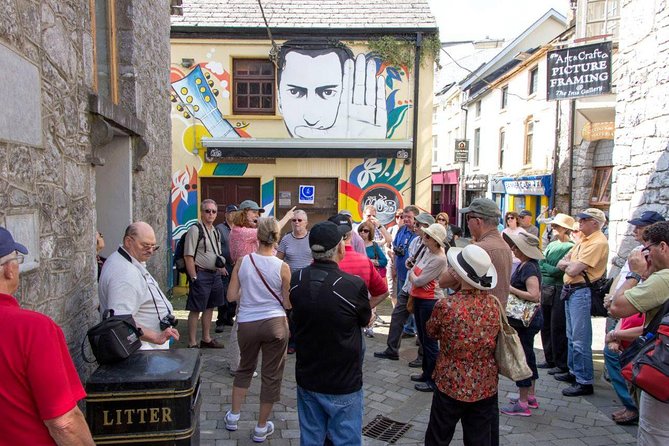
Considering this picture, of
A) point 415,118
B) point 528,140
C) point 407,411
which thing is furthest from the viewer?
point 528,140

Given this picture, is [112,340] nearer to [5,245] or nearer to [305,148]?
[5,245]

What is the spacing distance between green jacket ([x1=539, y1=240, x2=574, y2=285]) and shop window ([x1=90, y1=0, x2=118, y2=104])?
17.7ft

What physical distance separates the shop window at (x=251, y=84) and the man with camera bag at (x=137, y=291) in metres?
8.08

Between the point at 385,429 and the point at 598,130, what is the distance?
1331 centimetres

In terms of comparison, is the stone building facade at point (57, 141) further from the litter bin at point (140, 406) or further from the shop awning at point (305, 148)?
the shop awning at point (305, 148)

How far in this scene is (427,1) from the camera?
11.5 meters

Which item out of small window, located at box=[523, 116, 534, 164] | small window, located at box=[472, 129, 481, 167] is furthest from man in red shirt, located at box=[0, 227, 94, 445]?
small window, located at box=[472, 129, 481, 167]

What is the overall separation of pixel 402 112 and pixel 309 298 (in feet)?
28.9

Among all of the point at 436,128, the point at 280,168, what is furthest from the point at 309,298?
the point at 436,128

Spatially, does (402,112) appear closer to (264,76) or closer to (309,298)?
(264,76)

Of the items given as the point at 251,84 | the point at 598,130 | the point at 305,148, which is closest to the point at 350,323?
the point at 305,148

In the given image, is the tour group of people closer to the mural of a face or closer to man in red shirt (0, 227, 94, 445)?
man in red shirt (0, 227, 94, 445)

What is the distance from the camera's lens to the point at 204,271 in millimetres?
6305

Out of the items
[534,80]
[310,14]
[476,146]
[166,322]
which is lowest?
[166,322]
